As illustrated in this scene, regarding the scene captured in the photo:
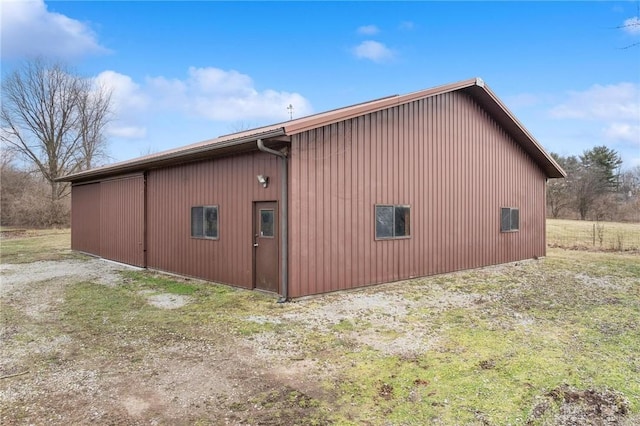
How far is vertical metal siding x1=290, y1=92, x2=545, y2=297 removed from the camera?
6.89m

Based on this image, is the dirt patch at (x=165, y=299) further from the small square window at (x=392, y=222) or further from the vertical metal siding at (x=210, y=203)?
the small square window at (x=392, y=222)

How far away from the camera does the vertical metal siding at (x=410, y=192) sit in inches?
271

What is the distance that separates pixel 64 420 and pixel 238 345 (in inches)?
73.9

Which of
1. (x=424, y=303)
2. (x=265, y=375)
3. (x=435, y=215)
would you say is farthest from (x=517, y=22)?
(x=265, y=375)

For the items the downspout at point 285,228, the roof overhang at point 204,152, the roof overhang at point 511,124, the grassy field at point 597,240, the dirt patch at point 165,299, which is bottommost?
the dirt patch at point 165,299

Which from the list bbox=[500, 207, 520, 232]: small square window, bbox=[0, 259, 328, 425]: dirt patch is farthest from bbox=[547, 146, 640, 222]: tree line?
bbox=[0, 259, 328, 425]: dirt patch

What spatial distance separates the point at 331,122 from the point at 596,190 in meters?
35.7

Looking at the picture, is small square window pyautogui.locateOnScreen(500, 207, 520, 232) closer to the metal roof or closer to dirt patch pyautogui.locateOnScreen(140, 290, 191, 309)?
the metal roof

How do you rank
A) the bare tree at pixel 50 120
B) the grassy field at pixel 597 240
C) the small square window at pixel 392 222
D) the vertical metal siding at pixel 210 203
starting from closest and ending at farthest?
the vertical metal siding at pixel 210 203 < the small square window at pixel 392 222 < the grassy field at pixel 597 240 < the bare tree at pixel 50 120

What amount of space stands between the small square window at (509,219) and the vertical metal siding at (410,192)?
9.0 inches

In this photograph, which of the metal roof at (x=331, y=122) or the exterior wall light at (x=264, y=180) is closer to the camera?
the metal roof at (x=331, y=122)

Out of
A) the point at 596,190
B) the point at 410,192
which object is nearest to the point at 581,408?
the point at 410,192

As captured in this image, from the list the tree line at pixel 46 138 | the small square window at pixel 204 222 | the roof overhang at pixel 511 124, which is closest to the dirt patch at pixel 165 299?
the small square window at pixel 204 222

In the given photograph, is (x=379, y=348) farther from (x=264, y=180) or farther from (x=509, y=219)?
(x=509, y=219)
